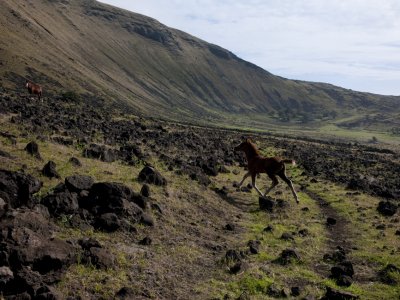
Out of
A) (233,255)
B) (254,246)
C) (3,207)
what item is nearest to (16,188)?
(3,207)

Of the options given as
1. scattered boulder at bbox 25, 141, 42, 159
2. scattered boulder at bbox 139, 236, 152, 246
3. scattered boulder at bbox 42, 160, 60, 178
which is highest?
scattered boulder at bbox 25, 141, 42, 159

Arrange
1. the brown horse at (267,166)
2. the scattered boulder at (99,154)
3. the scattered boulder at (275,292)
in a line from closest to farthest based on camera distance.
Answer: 1. the scattered boulder at (275,292)
2. the scattered boulder at (99,154)
3. the brown horse at (267,166)

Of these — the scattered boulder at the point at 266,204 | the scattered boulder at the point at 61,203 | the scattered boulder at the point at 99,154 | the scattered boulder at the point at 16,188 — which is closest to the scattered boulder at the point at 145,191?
the scattered boulder at the point at 61,203

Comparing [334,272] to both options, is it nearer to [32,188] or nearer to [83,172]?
[32,188]

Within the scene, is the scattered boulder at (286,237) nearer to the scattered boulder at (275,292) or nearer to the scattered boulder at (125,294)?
the scattered boulder at (275,292)

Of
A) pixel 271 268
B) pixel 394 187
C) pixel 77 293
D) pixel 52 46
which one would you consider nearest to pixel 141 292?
pixel 77 293

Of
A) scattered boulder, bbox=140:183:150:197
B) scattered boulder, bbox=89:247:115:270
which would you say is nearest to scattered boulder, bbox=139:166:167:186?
scattered boulder, bbox=140:183:150:197

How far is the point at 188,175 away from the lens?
25.5 meters

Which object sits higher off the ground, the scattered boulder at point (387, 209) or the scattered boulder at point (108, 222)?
the scattered boulder at point (387, 209)

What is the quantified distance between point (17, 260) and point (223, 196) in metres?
15.1

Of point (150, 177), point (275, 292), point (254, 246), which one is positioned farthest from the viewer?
point (150, 177)

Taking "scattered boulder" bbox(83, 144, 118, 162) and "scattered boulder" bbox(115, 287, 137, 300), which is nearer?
"scattered boulder" bbox(115, 287, 137, 300)

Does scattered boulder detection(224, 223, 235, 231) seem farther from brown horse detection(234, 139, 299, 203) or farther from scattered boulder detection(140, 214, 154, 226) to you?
brown horse detection(234, 139, 299, 203)

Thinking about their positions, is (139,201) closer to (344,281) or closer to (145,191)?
(145,191)
